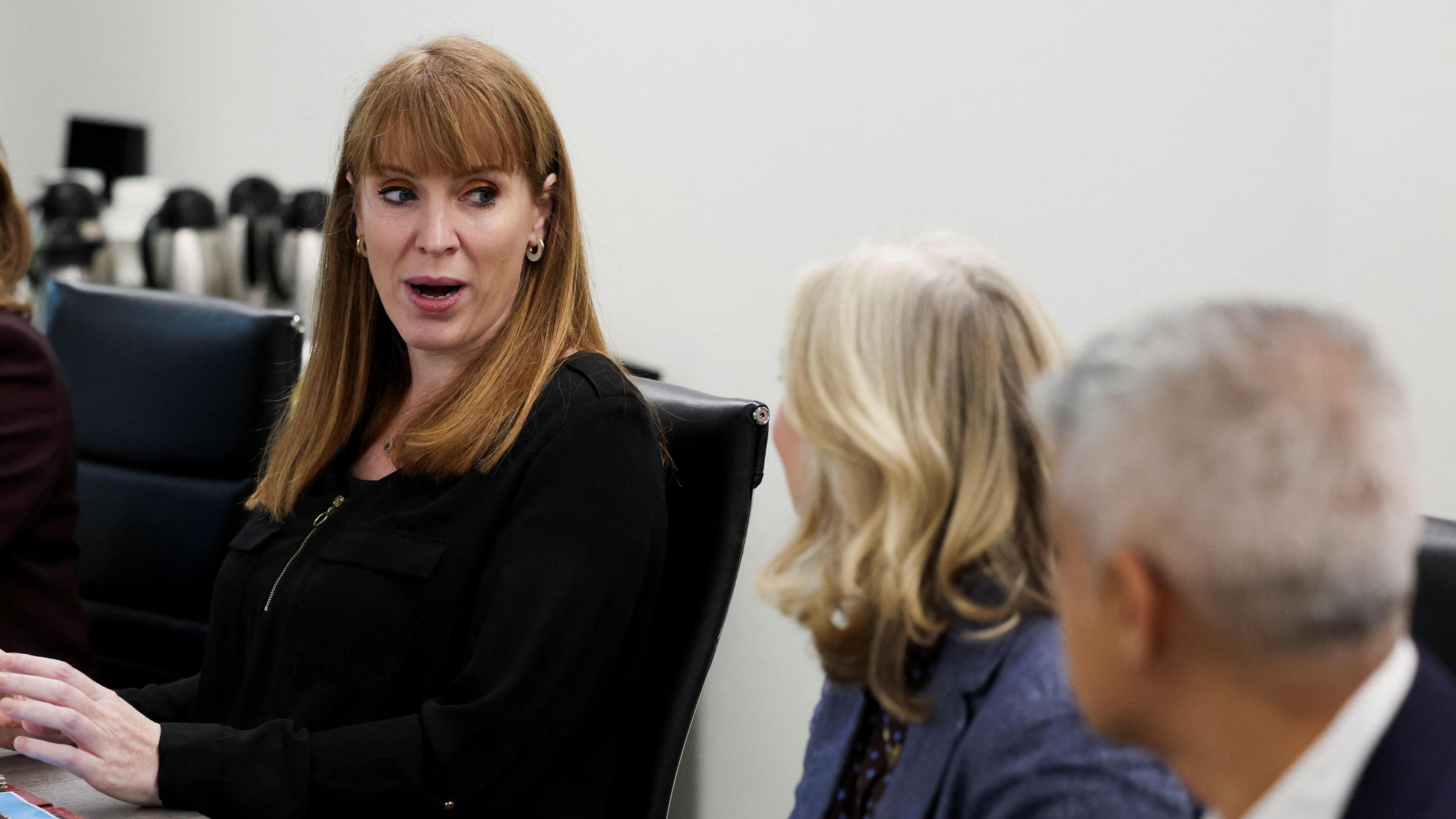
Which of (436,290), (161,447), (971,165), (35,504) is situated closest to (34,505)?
(35,504)

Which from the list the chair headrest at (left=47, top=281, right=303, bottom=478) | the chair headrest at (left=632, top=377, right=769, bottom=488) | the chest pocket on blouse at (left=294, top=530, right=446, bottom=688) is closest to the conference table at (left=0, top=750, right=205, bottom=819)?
the chest pocket on blouse at (left=294, top=530, right=446, bottom=688)

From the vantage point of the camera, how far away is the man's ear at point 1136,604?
1.98ft

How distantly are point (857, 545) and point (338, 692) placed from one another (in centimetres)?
64

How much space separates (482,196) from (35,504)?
793 mm

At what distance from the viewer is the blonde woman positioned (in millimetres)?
871

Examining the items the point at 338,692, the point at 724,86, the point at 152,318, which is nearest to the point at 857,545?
the point at 338,692

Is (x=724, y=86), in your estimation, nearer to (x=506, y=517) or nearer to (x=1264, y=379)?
(x=506, y=517)

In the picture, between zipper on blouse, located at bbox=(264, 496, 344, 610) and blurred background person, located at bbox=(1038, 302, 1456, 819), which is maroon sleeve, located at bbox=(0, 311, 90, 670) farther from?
blurred background person, located at bbox=(1038, 302, 1456, 819)

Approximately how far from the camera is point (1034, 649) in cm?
88

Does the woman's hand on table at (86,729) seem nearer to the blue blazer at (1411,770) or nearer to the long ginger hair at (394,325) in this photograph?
the long ginger hair at (394,325)

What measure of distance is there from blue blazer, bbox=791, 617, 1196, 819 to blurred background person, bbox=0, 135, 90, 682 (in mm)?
1260

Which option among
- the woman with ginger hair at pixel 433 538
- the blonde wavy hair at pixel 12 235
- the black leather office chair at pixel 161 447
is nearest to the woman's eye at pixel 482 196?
the woman with ginger hair at pixel 433 538

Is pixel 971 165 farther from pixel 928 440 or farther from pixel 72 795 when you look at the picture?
pixel 72 795

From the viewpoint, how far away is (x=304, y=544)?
1438 millimetres
